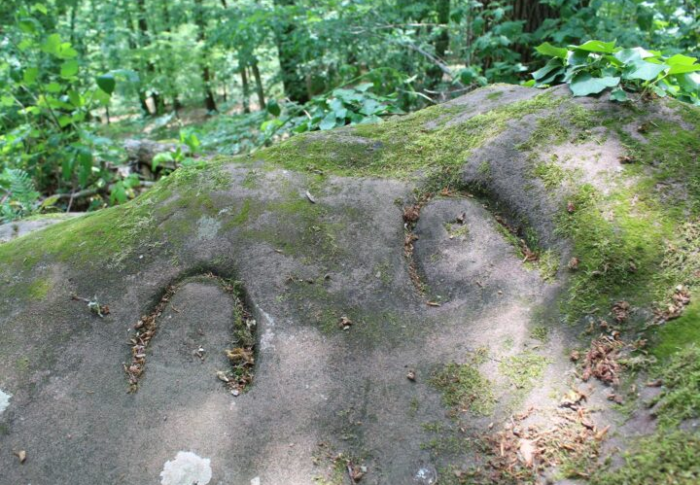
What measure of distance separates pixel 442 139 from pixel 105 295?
2.01 m

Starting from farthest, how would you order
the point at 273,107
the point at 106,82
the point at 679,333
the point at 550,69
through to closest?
the point at 273,107, the point at 106,82, the point at 550,69, the point at 679,333

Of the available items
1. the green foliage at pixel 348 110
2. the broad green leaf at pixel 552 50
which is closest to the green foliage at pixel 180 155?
the green foliage at pixel 348 110

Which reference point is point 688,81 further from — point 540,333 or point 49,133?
point 49,133

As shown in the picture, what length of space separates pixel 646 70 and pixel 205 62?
11569mm

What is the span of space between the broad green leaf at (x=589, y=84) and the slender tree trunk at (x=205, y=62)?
32.3 ft

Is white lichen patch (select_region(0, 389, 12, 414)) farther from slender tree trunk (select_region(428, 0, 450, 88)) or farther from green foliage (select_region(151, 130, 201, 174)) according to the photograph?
slender tree trunk (select_region(428, 0, 450, 88))

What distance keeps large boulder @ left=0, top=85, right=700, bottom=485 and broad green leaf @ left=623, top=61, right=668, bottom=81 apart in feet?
0.54

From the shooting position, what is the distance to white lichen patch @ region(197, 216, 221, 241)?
256cm

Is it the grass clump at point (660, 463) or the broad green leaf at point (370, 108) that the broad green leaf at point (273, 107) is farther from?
the grass clump at point (660, 463)

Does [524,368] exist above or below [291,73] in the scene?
above

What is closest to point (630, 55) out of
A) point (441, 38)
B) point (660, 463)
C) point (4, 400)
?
point (660, 463)

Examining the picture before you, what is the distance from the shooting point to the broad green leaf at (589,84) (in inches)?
107

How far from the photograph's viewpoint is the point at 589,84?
109 inches

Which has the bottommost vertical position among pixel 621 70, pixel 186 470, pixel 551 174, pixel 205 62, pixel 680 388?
pixel 205 62
